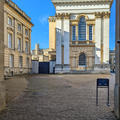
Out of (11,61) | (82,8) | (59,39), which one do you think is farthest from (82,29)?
(11,61)

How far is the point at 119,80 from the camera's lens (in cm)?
503

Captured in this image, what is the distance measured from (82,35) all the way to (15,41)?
1415 cm

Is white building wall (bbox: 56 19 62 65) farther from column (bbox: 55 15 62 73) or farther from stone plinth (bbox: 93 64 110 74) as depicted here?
stone plinth (bbox: 93 64 110 74)

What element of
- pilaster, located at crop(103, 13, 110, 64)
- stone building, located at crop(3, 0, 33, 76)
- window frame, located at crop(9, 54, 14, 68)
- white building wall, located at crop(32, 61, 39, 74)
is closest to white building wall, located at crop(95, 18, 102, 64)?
pilaster, located at crop(103, 13, 110, 64)

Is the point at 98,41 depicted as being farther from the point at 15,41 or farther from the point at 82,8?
the point at 15,41

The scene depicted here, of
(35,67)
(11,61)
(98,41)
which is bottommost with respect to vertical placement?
(35,67)

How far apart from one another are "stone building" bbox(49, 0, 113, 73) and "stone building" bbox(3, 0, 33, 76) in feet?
22.6

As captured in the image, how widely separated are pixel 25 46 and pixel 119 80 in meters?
26.2

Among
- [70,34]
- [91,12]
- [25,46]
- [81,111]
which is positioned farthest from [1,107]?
[91,12]

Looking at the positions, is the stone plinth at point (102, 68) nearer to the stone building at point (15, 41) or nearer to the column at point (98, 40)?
the column at point (98, 40)

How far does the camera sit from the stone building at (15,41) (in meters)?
21.5

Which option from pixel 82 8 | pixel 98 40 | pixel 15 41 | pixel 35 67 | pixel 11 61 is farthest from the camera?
pixel 35 67

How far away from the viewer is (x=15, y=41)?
80.3 ft

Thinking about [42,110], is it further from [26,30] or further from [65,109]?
[26,30]
